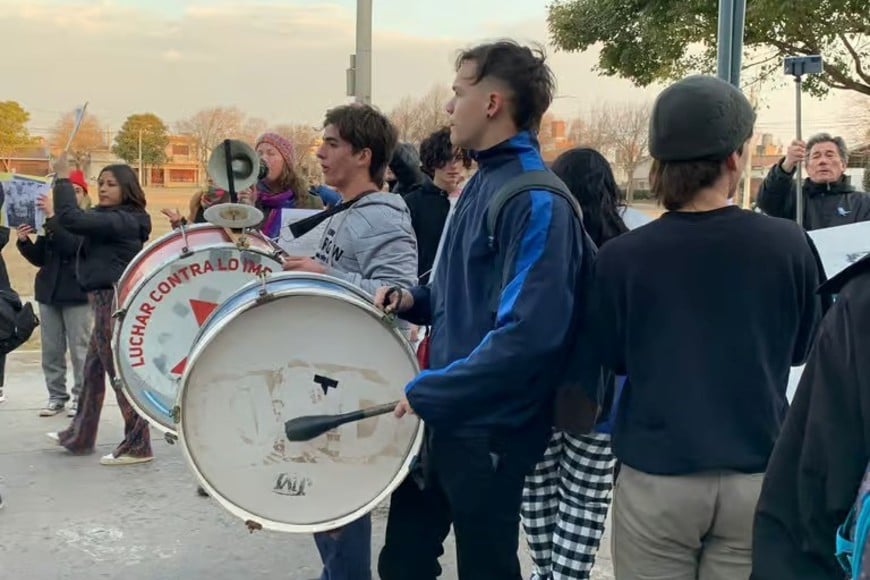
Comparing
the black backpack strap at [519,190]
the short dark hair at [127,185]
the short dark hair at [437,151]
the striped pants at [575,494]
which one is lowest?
the striped pants at [575,494]

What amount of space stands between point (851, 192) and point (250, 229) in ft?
11.2

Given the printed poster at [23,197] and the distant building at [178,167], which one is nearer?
the printed poster at [23,197]

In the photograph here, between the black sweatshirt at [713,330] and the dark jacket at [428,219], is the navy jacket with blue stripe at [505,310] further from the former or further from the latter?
the dark jacket at [428,219]

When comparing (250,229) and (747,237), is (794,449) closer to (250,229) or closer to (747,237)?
(747,237)

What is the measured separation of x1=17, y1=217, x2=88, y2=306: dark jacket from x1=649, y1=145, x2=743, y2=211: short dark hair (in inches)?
184

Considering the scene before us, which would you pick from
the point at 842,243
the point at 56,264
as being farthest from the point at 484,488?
the point at 56,264

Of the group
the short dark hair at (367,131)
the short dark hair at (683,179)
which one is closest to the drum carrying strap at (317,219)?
the short dark hair at (367,131)

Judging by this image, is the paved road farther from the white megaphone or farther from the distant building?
the distant building

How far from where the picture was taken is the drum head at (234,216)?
312 centimetres

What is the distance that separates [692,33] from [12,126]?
21709 millimetres

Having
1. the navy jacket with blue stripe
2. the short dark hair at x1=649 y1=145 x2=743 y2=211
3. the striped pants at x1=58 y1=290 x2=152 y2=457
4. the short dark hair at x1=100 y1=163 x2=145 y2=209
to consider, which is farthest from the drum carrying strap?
the short dark hair at x1=100 y1=163 x2=145 y2=209

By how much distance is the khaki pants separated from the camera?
1942 mm

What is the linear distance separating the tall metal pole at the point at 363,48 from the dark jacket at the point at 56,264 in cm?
281

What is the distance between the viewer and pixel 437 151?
461 centimetres
